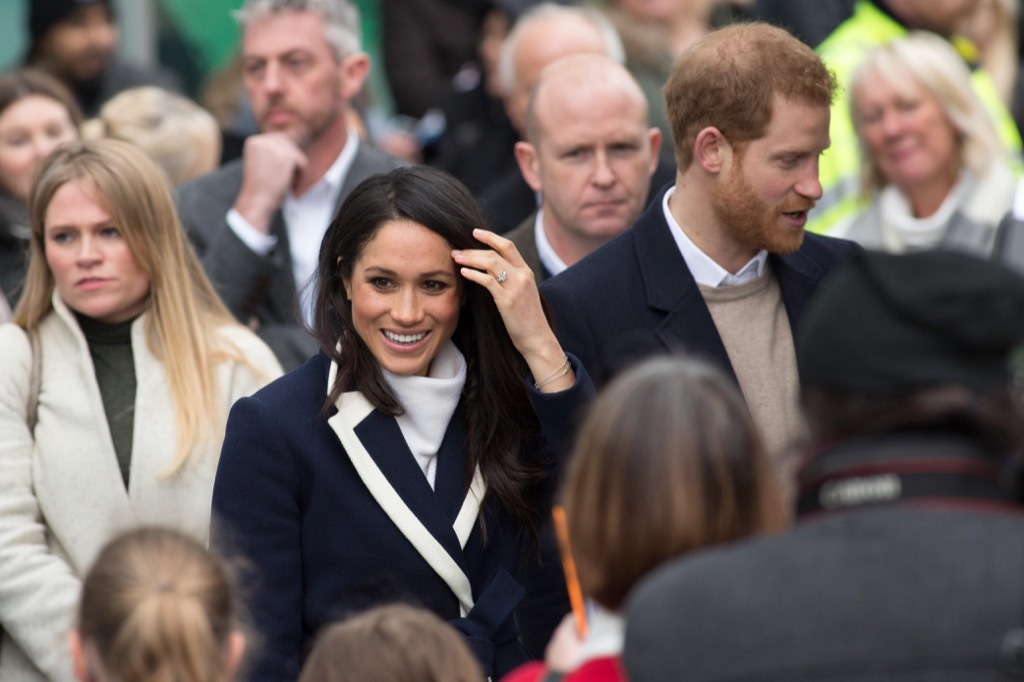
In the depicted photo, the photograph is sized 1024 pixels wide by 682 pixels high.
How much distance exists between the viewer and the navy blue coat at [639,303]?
4340 millimetres

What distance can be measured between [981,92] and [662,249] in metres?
3.58

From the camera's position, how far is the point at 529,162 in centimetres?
600

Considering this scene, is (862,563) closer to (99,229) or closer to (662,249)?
(662,249)

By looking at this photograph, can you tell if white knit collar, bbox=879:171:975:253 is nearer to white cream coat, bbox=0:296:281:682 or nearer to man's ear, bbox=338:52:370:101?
man's ear, bbox=338:52:370:101

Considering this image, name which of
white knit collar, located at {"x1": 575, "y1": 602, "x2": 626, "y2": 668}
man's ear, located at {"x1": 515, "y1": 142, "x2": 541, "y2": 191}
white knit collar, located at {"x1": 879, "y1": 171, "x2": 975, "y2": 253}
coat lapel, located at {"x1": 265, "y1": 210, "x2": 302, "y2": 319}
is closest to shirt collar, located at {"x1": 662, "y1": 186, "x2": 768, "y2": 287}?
man's ear, located at {"x1": 515, "y1": 142, "x2": 541, "y2": 191}

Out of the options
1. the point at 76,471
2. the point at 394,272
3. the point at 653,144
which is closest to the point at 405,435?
the point at 394,272

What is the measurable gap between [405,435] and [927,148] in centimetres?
333

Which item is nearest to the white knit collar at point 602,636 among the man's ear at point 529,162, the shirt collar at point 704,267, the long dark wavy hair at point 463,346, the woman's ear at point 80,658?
the woman's ear at point 80,658

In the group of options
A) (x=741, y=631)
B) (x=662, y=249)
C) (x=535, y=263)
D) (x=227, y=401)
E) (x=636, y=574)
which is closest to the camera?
(x=741, y=631)

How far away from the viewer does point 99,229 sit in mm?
4977

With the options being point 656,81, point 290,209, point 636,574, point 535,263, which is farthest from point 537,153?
point 636,574

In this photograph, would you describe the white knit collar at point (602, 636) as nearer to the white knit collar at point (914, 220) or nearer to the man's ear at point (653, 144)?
the man's ear at point (653, 144)

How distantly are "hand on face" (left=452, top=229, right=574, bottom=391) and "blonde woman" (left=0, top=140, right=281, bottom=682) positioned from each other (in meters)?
1.13

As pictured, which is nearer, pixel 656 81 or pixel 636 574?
pixel 636 574
